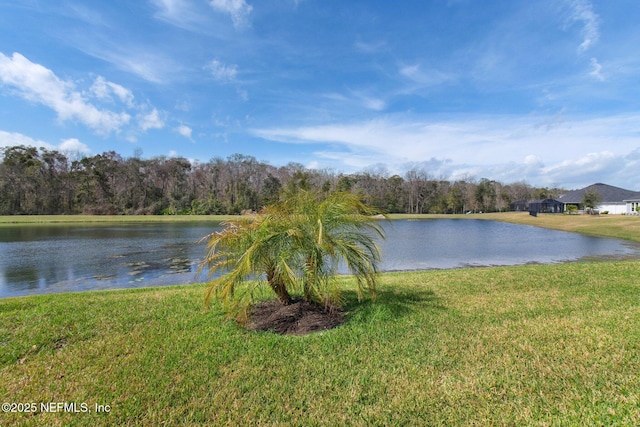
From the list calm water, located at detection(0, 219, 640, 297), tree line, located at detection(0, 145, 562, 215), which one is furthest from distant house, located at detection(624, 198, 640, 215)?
calm water, located at detection(0, 219, 640, 297)

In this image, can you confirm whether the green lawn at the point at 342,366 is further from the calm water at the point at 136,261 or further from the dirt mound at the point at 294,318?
the calm water at the point at 136,261

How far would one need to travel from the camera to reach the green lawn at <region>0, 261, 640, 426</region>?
8.70 feet

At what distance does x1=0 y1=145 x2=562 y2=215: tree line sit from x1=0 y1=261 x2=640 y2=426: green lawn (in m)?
46.0

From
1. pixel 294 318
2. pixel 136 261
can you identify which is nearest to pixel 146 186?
pixel 136 261

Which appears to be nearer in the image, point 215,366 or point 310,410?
point 310,410

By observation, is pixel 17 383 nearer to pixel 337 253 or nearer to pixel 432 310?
pixel 337 253

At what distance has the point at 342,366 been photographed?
338 centimetres

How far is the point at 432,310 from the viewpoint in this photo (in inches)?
203

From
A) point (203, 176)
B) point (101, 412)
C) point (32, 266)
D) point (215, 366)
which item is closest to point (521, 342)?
point (215, 366)

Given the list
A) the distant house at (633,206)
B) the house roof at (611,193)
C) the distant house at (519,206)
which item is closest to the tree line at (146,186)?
the distant house at (519,206)

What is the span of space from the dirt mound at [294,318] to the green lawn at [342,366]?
24 centimetres

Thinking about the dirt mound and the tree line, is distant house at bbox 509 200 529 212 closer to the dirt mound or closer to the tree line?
the tree line

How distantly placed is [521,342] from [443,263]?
398 inches

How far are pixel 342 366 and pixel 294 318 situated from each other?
1.46 meters
